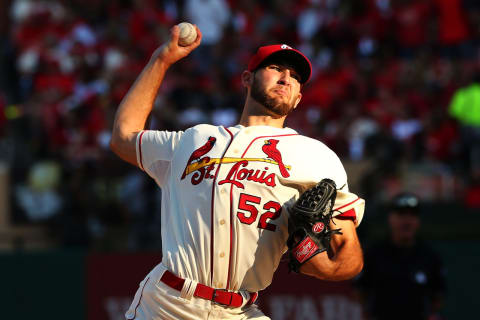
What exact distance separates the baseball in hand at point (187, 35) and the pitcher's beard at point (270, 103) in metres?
A: 0.40

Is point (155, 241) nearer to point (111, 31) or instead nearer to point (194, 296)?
point (111, 31)

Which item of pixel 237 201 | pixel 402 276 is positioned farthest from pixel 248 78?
pixel 402 276

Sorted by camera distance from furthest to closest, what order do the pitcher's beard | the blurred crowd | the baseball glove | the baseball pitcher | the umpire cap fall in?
1. the blurred crowd
2. the umpire cap
3. the pitcher's beard
4. the baseball pitcher
5. the baseball glove

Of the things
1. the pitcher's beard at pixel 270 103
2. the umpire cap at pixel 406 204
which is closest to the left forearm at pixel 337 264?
the pitcher's beard at pixel 270 103

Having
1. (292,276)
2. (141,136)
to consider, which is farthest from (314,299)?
(141,136)

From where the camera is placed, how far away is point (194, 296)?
353cm

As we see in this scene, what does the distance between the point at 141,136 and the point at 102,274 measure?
5567 millimetres

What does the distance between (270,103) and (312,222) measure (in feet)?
2.31

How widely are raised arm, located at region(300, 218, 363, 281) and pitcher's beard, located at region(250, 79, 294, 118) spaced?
2.05 feet

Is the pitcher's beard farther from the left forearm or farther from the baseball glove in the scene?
the left forearm

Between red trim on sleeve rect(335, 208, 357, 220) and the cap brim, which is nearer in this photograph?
red trim on sleeve rect(335, 208, 357, 220)

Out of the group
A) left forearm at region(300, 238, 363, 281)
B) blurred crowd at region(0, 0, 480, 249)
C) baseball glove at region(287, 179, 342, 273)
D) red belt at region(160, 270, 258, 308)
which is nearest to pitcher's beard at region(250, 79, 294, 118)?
baseball glove at region(287, 179, 342, 273)

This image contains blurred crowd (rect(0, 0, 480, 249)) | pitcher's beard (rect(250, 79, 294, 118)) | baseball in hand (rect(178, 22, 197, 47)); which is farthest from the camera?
blurred crowd (rect(0, 0, 480, 249))

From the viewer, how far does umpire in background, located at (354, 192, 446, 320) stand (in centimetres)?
631
